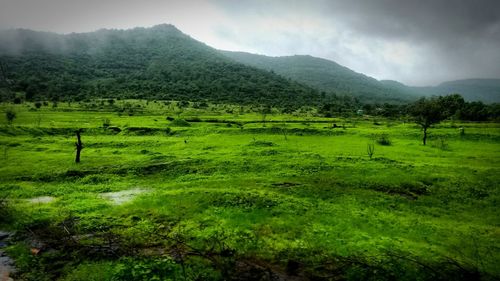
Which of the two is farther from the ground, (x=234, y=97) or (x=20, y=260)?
(x=234, y=97)

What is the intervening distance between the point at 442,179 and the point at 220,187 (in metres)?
20.5

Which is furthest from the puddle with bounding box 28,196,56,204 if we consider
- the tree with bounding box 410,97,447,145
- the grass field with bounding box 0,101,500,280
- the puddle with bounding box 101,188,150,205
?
the tree with bounding box 410,97,447,145

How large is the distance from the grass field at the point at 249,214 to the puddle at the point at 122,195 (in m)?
0.16

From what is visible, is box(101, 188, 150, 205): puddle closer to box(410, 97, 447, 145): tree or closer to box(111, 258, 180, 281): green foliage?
box(111, 258, 180, 281): green foliage

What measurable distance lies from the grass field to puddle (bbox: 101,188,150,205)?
163 millimetres

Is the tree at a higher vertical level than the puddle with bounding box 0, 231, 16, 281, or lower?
higher

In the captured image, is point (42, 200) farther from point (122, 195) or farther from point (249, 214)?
point (249, 214)

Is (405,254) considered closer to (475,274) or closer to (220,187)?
(475,274)

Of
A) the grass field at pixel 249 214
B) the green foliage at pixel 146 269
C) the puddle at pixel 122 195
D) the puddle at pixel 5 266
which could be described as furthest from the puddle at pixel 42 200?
the green foliage at pixel 146 269

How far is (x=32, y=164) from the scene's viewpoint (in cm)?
3609

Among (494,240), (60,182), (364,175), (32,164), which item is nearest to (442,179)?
(364,175)

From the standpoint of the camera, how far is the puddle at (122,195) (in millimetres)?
26141

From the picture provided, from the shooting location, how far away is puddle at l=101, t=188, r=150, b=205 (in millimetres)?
26141

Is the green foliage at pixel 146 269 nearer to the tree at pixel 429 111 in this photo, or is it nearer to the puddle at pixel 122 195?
the puddle at pixel 122 195
